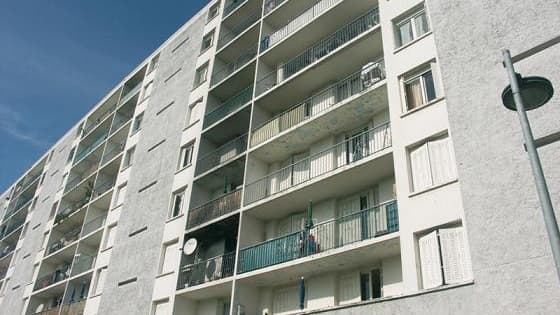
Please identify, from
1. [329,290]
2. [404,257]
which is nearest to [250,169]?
[329,290]

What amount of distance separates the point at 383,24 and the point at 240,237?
10.7 metres

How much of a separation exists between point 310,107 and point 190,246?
344 inches

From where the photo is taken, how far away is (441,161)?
15000mm

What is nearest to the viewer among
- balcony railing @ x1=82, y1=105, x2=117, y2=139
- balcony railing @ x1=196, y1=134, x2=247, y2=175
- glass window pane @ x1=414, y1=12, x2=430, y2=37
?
glass window pane @ x1=414, y1=12, x2=430, y2=37

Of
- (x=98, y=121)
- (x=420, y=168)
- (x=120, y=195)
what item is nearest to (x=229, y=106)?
(x=120, y=195)

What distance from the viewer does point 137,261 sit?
26578mm

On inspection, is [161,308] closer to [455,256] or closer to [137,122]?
[455,256]

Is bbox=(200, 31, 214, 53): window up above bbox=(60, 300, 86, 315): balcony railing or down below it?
above

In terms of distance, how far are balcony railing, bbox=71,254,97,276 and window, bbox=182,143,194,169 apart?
1083cm

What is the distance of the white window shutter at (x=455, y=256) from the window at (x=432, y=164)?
165cm

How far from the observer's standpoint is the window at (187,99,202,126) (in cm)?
2938

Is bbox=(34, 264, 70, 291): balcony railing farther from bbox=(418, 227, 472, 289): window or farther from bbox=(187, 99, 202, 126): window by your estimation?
bbox=(418, 227, 472, 289): window

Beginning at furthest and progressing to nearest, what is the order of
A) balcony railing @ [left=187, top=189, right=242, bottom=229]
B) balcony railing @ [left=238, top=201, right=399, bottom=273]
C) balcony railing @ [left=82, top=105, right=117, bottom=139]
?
balcony railing @ [left=82, top=105, right=117, bottom=139] → balcony railing @ [left=187, top=189, right=242, bottom=229] → balcony railing @ [left=238, top=201, right=399, bottom=273]

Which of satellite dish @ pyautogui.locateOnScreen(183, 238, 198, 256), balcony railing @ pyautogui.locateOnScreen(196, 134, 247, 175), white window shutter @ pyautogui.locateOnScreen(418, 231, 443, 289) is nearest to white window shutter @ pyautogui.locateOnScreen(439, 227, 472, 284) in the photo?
white window shutter @ pyautogui.locateOnScreen(418, 231, 443, 289)
